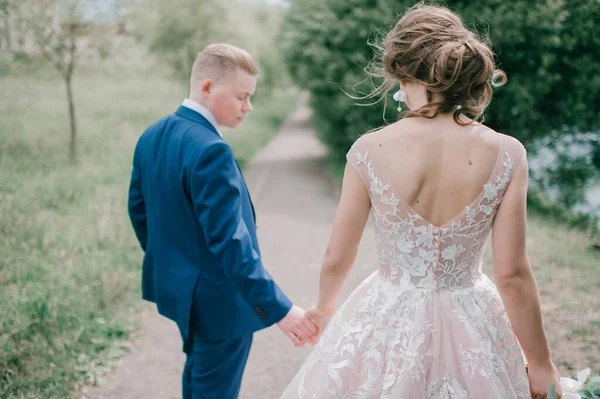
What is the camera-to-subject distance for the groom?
2.26 meters

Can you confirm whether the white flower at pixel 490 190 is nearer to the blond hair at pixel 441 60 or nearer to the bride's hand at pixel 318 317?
the blond hair at pixel 441 60

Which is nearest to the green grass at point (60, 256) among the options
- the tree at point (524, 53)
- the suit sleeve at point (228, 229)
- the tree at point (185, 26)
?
the suit sleeve at point (228, 229)

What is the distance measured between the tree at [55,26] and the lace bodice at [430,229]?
9.12 metres

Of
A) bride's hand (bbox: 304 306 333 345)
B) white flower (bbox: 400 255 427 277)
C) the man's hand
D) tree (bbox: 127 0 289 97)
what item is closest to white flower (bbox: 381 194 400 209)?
white flower (bbox: 400 255 427 277)

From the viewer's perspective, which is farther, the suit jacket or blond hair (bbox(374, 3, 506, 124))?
the suit jacket

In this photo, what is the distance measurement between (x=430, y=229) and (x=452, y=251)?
0.42ft

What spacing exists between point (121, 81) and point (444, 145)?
2400 cm

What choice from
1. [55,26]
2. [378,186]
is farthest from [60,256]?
[55,26]

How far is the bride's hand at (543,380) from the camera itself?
6.04 feet

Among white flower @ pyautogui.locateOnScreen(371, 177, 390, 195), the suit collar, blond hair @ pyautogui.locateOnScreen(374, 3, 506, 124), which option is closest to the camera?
blond hair @ pyautogui.locateOnScreen(374, 3, 506, 124)

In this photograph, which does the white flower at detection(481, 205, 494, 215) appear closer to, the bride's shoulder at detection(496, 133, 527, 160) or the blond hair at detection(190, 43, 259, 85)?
the bride's shoulder at detection(496, 133, 527, 160)

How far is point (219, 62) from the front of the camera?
2508 millimetres

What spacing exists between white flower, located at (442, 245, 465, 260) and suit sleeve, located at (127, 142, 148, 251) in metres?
1.71

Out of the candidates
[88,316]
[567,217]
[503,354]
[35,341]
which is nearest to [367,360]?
[503,354]
